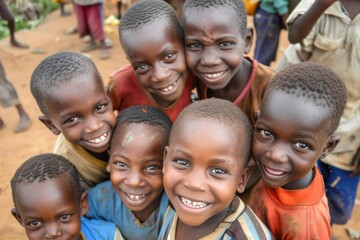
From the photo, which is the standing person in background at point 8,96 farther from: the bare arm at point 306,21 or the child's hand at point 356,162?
the child's hand at point 356,162

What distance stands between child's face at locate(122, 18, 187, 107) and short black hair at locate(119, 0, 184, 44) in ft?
0.08

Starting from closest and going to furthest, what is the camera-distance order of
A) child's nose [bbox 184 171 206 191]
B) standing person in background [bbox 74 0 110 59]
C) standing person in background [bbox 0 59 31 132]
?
child's nose [bbox 184 171 206 191]
standing person in background [bbox 0 59 31 132]
standing person in background [bbox 74 0 110 59]

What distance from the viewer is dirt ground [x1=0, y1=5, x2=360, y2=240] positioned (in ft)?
11.0

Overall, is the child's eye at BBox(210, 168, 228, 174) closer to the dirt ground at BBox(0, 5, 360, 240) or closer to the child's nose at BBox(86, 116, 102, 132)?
the child's nose at BBox(86, 116, 102, 132)

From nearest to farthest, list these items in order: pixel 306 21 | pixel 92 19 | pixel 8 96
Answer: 1. pixel 306 21
2. pixel 8 96
3. pixel 92 19

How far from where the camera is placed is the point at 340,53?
2.18 metres

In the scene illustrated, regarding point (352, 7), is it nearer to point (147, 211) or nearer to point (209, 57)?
point (209, 57)

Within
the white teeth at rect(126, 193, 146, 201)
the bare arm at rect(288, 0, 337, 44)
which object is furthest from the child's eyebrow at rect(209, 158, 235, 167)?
the bare arm at rect(288, 0, 337, 44)

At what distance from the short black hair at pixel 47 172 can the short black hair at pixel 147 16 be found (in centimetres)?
74

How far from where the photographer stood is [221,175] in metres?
1.42

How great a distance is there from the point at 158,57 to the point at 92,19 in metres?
4.54

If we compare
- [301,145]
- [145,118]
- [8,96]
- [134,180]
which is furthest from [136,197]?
[8,96]

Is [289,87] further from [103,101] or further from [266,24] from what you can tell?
[266,24]

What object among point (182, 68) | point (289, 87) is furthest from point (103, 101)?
point (289, 87)
